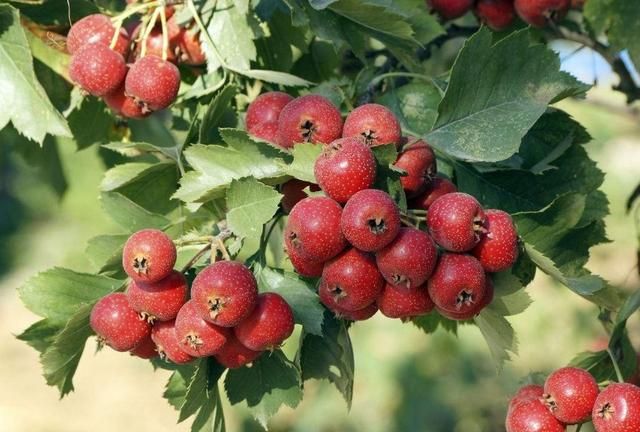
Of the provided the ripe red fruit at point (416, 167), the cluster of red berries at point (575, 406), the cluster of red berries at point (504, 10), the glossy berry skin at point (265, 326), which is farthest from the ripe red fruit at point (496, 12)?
the glossy berry skin at point (265, 326)

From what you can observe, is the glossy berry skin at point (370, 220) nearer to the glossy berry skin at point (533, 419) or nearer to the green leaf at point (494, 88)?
the green leaf at point (494, 88)

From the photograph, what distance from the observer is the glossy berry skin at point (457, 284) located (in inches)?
42.6

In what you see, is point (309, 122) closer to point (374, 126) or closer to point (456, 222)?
point (374, 126)

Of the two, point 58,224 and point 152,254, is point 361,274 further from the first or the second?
point 58,224

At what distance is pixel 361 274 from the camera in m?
1.10

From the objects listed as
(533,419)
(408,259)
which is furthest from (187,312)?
(533,419)

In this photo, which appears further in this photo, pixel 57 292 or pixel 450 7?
pixel 450 7

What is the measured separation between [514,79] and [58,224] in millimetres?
6679

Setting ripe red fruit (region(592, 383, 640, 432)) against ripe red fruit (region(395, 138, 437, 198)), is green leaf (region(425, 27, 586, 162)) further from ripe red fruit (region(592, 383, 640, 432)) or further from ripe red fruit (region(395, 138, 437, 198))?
ripe red fruit (region(592, 383, 640, 432))

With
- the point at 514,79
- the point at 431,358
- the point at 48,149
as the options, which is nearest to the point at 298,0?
the point at 514,79

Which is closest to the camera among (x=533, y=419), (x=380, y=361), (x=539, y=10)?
(x=533, y=419)

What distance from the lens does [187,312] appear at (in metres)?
1.13

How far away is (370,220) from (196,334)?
26 cm

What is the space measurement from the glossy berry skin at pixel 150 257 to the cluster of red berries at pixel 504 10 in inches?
32.3
